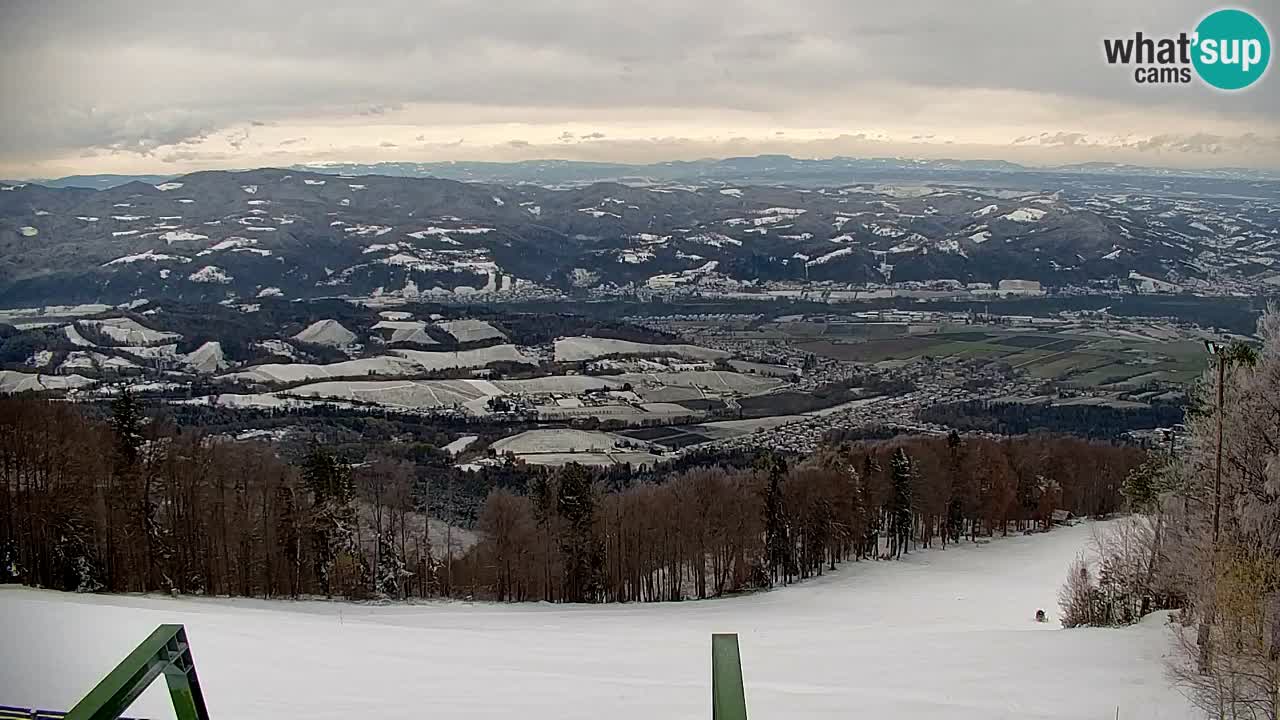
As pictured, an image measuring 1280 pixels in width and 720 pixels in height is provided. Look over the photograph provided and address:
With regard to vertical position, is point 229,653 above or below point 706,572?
above

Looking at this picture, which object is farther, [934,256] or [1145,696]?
[934,256]

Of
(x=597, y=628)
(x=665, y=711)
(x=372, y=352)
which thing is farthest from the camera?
(x=372, y=352)

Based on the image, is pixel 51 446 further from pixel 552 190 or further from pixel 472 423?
pixel 552 190

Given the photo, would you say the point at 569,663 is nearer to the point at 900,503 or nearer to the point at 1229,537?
the point at 1229,537

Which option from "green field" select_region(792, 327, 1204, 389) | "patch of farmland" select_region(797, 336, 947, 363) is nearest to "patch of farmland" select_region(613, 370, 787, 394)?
"patch of farmland" select_region(797, 336, 947, 363)

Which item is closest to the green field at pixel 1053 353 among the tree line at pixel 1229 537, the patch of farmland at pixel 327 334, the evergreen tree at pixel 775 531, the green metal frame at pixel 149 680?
the evergreen tree at pixel 775 531

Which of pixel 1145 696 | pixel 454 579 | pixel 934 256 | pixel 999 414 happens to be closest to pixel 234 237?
pixel 934 256

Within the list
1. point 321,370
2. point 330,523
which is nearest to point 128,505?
point 330,523
